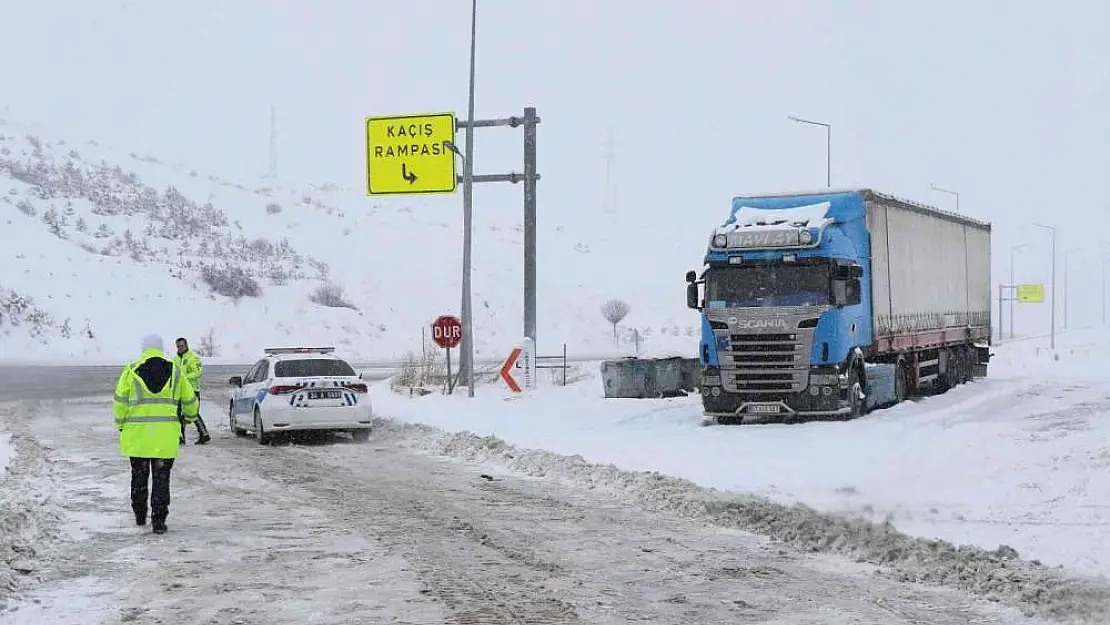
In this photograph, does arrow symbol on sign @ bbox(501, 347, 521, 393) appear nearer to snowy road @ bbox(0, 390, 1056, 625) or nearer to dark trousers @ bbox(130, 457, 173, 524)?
snowy road @ bbox(0, 390, 1056, 625)

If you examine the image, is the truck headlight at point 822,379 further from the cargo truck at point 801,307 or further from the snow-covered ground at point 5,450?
the snow-covered ground at point 5,450

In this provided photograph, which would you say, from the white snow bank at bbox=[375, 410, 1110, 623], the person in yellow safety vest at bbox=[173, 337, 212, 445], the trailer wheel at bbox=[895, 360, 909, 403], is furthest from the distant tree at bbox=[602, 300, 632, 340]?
the white snow bank at bbox=[375, 410, 1110, 623]

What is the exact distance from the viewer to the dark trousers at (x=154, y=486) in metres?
11.6

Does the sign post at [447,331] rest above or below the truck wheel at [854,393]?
above

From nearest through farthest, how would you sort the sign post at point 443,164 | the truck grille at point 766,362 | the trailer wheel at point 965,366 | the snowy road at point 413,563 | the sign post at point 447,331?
the snowy road at point 413,563, the truck grille at point 766,362, the sign post at point 447,331, the sign post at point 443,164, the trailer wheel at point 965,366

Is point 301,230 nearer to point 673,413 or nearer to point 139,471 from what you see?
point 673,413

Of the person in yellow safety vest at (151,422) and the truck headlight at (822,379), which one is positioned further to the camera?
the truck headlight at (822,379)

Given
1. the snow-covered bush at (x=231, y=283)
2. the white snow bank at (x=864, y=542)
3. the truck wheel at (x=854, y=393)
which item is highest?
the snow-covered bush at (x=231, y=283)

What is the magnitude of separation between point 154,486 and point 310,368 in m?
9.12

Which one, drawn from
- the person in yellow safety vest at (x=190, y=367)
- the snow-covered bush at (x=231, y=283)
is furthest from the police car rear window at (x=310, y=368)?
the snow-covered bush at (x=231, y=283)

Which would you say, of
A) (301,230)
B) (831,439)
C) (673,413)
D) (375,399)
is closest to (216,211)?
(301,230)

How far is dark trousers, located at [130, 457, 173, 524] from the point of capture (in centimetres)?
1156

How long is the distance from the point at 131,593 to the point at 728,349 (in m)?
13.5

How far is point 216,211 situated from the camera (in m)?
75.9
